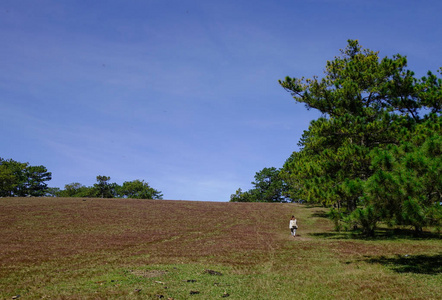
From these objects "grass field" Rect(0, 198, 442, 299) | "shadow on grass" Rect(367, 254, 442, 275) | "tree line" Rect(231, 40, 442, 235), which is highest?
"tree line" Rect(231, 40, 442, 235)

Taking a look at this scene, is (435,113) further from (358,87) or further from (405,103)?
(358,87)

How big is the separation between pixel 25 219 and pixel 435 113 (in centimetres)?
4603

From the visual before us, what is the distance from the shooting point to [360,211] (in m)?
16.3

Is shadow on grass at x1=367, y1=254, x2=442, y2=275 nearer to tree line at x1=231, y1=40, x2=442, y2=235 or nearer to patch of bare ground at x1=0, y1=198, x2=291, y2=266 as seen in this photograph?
tree line at x1=231, y1=40, x2=442, y2=235

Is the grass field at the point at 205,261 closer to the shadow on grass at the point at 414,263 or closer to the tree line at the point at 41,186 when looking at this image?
the shadow on grass at the point at 414,263

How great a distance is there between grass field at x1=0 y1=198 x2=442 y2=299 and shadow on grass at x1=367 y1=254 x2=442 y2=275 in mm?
53

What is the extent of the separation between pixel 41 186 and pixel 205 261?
120 m

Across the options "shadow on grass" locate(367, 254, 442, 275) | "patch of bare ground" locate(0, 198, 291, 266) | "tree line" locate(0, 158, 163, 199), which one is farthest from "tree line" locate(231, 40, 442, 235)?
"tree line" locate(0, 158, 163, 199)

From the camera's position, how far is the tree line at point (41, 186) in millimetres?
105188

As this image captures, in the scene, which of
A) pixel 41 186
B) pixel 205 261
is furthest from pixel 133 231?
pixel 41 186

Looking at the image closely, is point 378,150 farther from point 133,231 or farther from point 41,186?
point 41,186

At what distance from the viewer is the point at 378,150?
1803 cm

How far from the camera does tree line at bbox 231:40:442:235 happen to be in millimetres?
14750

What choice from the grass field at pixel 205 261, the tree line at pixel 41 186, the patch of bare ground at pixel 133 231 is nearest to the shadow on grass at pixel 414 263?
the grass field at pixel 205 261
